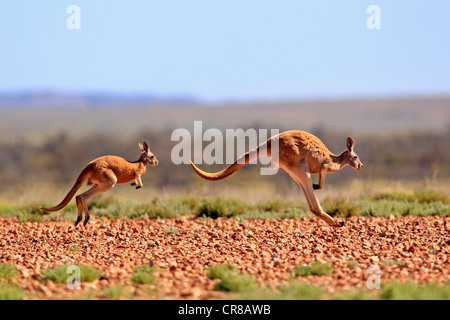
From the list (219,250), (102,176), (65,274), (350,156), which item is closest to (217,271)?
(219,250)

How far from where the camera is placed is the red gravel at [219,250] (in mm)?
7750

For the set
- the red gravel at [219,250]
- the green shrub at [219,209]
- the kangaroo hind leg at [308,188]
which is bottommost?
the green shrub at [219,209]

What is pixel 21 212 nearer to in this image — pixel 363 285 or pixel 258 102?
pixel 363 285

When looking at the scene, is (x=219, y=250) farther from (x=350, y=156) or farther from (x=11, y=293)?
(x=350, y=156)

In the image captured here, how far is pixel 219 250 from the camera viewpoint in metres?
9.40

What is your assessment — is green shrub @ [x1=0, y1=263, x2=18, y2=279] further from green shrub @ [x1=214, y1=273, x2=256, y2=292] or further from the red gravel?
green shrub @ [x1=214, y1=273, x2=256, y2=292]

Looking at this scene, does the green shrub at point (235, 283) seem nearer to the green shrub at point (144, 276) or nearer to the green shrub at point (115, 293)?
the green shrub at point (144, 276)

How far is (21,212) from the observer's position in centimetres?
1405

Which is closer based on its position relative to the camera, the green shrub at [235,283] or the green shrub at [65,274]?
the green shrub at [235,283]

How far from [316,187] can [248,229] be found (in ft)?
4.47

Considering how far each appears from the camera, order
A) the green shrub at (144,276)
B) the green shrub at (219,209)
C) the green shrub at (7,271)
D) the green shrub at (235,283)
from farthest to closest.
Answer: the green shrub at (219,209)
the green shrub at (7,271)
the green shrub at (144,276)
the green shrub at (235,283)

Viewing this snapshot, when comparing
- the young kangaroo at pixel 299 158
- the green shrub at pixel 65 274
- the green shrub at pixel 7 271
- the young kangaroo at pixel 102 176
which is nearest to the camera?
the green shrub at pixel 65 274

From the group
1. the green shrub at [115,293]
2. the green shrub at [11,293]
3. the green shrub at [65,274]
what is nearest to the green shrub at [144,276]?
the green shrub at [115,293]
